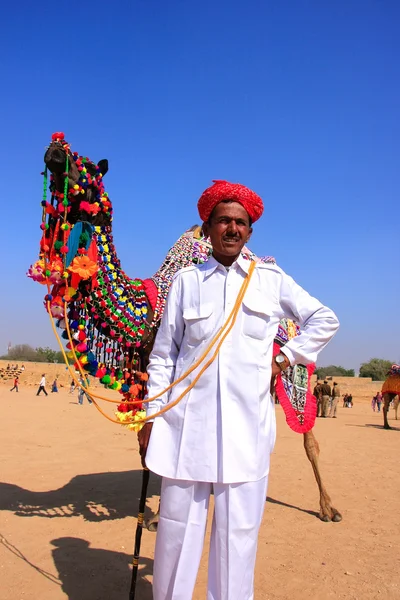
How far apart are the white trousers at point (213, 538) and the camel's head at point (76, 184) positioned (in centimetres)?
232

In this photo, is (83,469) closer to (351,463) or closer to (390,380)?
(351,463)

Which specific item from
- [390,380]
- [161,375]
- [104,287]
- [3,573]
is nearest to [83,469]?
[3,573]

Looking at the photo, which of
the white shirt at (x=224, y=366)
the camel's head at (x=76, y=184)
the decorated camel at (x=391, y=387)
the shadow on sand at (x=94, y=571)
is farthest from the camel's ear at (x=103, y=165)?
the decorated camel at (x=391, y=387)

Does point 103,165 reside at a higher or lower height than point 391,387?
higher

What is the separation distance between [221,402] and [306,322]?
2.16ft

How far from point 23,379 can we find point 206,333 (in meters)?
37.8

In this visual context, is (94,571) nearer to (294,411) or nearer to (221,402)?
(221,402)

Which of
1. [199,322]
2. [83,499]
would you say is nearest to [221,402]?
[199,322]

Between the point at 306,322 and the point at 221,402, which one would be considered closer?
the point at 221,402

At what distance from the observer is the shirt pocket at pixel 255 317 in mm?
2543

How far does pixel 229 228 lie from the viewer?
8.57 ft

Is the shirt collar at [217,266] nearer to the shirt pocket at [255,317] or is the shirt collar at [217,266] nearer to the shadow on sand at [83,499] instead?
the shirt pocket at [255,317]

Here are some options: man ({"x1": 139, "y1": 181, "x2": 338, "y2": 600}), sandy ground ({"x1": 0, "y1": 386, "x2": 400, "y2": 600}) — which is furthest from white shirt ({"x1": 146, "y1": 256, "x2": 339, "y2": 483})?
sandy ground ({"x1": 0, "y1": 386, "x2": 400, "y2": 600})

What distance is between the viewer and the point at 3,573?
374 centimetres
